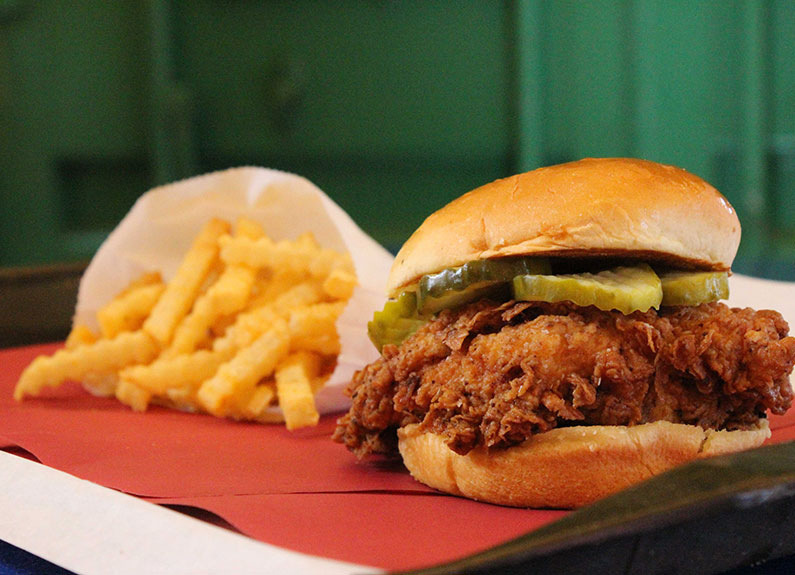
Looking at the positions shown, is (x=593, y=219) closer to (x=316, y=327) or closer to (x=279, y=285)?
(x=316, y=327)

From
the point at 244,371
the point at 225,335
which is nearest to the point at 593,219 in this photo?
the point at 244,371

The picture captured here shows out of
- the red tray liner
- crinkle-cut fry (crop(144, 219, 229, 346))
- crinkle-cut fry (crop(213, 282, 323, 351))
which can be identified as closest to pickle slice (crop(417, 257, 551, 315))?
the red tray liner

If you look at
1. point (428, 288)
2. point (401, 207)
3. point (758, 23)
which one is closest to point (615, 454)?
point (428, 288)

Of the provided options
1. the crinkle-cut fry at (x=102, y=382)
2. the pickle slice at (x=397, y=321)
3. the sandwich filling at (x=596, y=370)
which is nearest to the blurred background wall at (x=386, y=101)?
the crinkle-cut fry at (x=102, y=382)

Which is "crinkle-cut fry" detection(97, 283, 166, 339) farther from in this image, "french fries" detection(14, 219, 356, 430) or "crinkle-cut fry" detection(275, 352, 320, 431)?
"crinkle-cut fry" detection(275, 352, 320, 431)

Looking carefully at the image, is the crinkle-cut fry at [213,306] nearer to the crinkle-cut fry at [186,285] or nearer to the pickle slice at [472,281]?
the crinkle-cut fry at [186,285]
